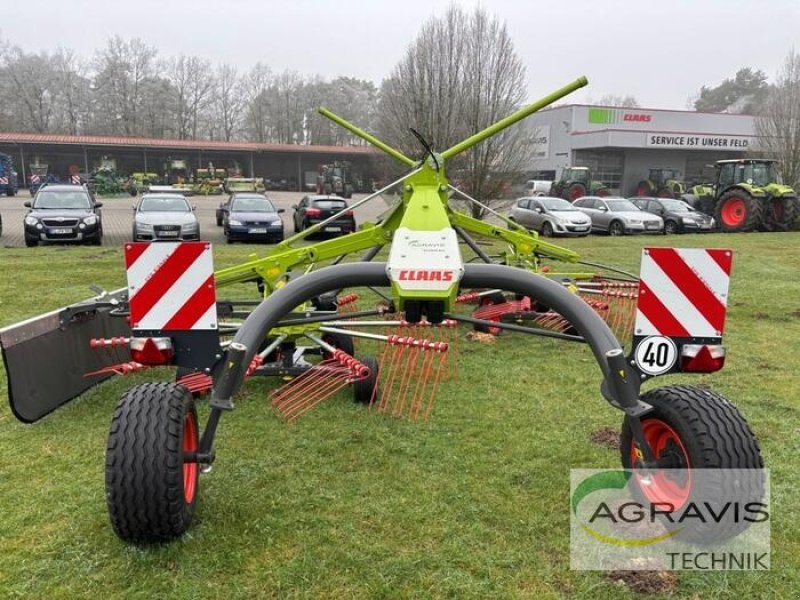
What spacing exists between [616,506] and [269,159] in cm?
4985

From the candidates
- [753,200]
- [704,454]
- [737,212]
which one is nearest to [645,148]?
[737,212]

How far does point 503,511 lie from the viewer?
302 centimetres

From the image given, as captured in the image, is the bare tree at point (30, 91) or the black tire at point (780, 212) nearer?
the black tire at point (780, 212)

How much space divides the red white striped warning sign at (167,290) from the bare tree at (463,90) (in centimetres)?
1468

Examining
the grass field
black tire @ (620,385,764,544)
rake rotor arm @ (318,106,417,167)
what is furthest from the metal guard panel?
black tire @ (620,385,764,544)

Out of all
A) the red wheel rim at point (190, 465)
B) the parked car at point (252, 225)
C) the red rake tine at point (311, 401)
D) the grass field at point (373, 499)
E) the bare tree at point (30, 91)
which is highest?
the bare tree at point (30, 91)

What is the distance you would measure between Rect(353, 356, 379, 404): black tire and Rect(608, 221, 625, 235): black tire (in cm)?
1683

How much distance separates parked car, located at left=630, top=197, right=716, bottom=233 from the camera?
1988 centimetres

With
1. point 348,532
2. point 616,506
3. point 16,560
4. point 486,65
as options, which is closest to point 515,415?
point 616,506

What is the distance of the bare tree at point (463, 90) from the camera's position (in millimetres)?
17219

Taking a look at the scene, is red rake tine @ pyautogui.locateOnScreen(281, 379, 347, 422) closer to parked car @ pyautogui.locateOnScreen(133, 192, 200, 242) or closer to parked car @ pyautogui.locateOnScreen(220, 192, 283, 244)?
parked car @ pyautogui.locateOnScreen(133, 192, 200, 242)

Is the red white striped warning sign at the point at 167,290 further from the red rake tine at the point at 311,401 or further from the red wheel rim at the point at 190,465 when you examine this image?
the red rake tine at the point at 311,401

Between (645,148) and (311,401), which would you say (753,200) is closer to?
(311,401)

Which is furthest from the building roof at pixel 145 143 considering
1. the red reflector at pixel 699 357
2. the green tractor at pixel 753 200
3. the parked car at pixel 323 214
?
the red reflector at pixel 699 357
